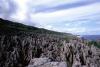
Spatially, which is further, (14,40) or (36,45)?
(36,45)

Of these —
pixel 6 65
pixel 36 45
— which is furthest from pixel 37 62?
pixel 36 45

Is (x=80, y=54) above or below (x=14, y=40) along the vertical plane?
below

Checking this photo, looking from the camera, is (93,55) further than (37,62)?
Yes

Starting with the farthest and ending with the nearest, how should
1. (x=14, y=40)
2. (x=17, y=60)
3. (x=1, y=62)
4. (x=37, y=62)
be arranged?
1. (x=14, y=40)
2. (x=17, y=60)
3. (x=1, y=62)
4. (x=37, y=62)

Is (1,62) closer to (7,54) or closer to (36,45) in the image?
(7,54)

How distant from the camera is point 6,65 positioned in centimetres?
8025

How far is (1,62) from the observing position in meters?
80.2

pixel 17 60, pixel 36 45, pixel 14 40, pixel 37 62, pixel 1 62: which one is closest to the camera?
pixel 37 62

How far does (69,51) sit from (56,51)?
809 centimetres

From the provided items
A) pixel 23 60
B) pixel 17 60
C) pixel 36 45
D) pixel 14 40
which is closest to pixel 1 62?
pixel 17 60

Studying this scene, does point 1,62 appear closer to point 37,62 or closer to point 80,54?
point 80,54

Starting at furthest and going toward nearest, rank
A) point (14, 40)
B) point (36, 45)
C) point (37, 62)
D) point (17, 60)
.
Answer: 1. point (36, 45)
2. point (14, 40)
3. point (17, 60)
4. point (37, 62)

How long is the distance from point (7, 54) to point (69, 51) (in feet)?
112

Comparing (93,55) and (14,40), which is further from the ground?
(14,40)
